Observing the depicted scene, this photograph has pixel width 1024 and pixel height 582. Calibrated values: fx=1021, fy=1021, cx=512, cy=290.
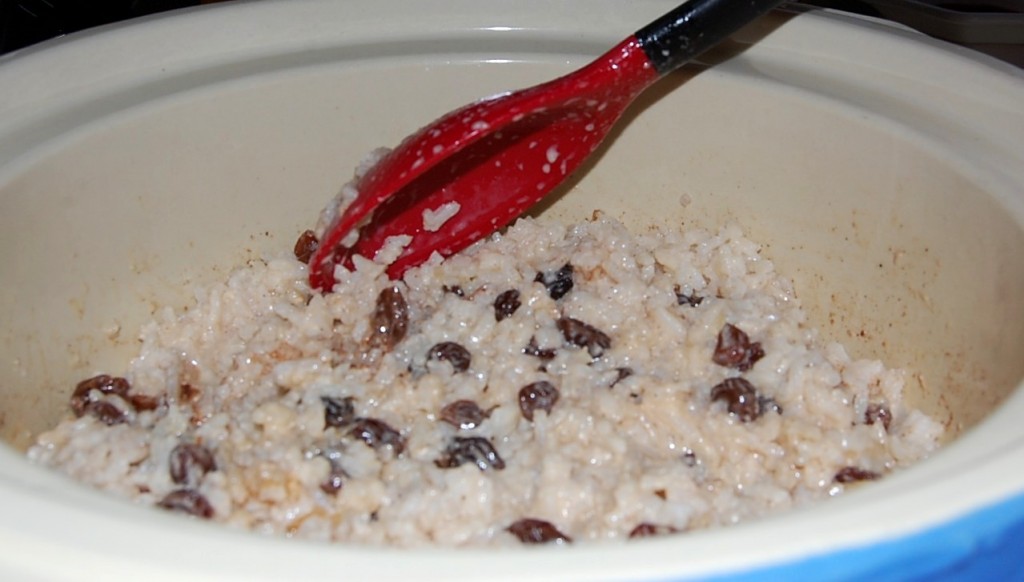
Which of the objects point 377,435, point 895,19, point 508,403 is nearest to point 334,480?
point 377,435

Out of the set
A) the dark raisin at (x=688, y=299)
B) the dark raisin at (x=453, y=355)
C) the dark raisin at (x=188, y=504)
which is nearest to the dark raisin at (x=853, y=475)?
the dark raisin at (x=688, y=299)

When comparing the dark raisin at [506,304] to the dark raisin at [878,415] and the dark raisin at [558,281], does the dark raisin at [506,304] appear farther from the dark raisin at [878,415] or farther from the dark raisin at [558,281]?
the dark raisin at [878,415]

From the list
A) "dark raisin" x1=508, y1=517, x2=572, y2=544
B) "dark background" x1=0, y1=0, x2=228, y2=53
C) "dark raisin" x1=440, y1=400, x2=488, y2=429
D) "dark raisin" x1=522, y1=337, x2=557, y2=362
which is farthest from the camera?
"dark background" x1=0, y1=0, x2=228, y2=53

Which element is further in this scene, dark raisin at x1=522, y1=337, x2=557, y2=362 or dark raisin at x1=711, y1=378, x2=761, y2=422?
dark raisin at x1=522, y1=337, x2=557, y2=362

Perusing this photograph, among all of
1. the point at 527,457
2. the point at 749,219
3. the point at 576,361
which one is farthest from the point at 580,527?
the point at 749,219

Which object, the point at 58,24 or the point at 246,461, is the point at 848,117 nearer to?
the point at 246,461

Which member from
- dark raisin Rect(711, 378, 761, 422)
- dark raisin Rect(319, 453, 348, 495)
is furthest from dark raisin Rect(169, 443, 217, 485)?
dark raisin Rect(711, 378, 761, 422)

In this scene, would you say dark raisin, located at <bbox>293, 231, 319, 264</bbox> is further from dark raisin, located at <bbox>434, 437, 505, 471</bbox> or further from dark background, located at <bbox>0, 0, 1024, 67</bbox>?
dark background, located at <bbox>0, 0, 1024, 67</bbox>
